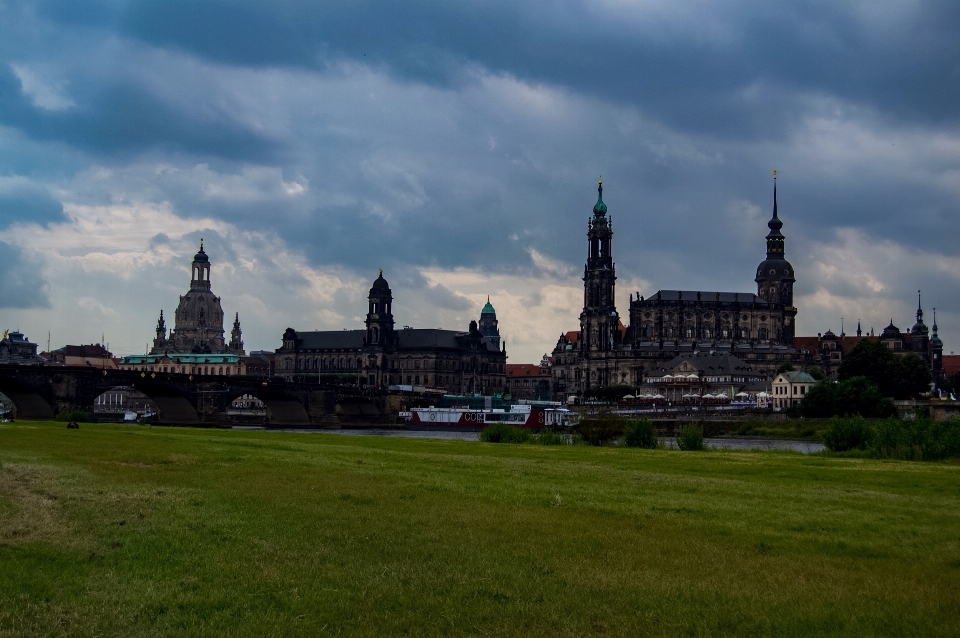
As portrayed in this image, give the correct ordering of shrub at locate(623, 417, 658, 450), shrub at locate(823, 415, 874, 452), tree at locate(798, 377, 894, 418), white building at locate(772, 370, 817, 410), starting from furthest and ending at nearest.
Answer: white building at locate(772, 370, 817, 410), tree at locate(798, 377, 894, 418), shrub at locate(623, 417, 658, 450), shrub at locate(823, 415, 874, 452)

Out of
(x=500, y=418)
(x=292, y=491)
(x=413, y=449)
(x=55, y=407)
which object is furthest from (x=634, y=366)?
(x=292, y=491)

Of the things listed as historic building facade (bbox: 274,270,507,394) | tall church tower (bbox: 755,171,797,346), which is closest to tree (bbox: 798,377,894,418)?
tall church tower (bbox: 755,171,797,346)

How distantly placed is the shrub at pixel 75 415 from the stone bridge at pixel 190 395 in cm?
309

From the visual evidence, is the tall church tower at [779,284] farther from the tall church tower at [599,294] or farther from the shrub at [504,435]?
the shrub at [504,435]

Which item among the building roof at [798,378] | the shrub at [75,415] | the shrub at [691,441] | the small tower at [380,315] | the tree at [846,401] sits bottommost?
the shrub at [75,415]

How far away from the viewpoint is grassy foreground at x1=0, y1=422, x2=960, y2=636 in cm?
927

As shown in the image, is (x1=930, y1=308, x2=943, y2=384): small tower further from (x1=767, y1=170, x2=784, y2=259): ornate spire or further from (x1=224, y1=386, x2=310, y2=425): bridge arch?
(x1=224, y1=386, x2=310, y2=425): bridge arch

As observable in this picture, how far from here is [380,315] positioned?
7633 inches

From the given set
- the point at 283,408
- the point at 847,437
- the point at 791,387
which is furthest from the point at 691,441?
the point at 283,408

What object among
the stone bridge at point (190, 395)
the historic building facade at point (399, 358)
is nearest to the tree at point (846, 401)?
the stone bridge at point (190, 395)

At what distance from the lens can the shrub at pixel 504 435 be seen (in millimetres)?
48938

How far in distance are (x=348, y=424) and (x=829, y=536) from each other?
11547 cm

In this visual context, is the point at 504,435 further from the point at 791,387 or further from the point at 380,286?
the point at 380,286

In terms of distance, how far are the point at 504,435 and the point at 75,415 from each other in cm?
4200
